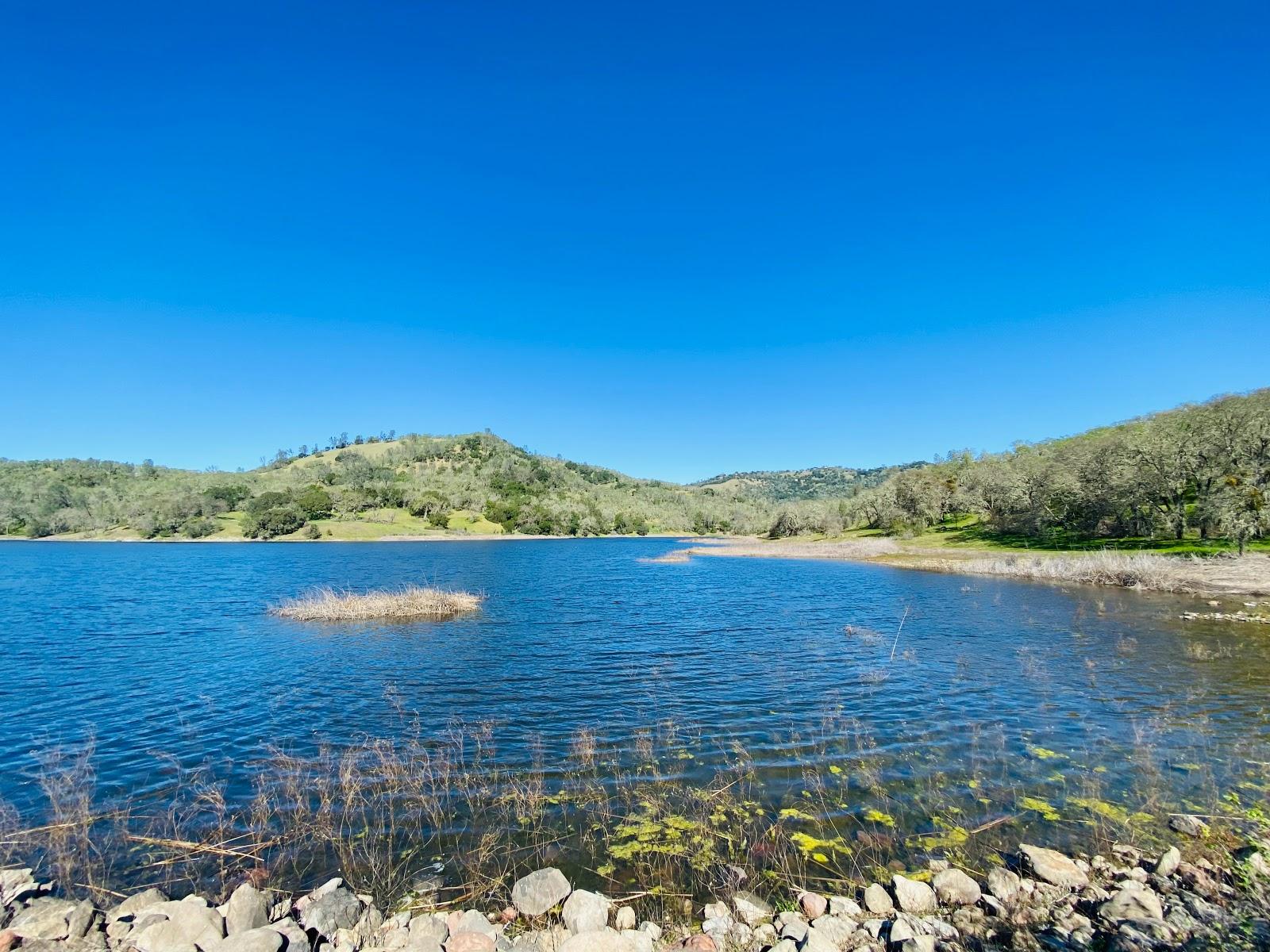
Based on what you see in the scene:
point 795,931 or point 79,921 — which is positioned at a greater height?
point 79,921

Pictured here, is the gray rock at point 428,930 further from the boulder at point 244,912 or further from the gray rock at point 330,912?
the boulder at point 244,912

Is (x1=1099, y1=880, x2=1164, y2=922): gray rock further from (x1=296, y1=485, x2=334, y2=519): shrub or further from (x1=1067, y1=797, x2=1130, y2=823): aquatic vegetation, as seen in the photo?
(x1=296, y1=485, x2=334, y2=519): shrub

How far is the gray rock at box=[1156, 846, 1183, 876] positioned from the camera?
31.0ft

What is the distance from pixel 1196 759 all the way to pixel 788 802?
11.1m

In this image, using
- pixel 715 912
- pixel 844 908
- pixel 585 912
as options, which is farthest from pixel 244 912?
pixel 844 908

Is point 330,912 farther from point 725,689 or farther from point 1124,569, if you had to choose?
point 1124,569

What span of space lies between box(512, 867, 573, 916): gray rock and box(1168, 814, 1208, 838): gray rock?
37.3 feet

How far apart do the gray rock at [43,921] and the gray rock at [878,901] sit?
447 inches

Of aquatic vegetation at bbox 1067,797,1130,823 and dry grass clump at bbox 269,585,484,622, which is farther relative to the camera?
dry grass clump at bbox 269,585,484,622

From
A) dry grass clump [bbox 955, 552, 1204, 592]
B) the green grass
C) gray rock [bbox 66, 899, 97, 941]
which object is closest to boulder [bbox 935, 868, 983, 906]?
gray rock [bbox 66, 899, 97, 941]

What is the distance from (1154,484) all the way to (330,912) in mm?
90070

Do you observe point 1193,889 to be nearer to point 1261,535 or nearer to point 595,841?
point 595,841

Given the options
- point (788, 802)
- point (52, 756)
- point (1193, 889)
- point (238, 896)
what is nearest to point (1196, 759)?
point (1193, 889)

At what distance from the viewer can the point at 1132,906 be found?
8273mm
